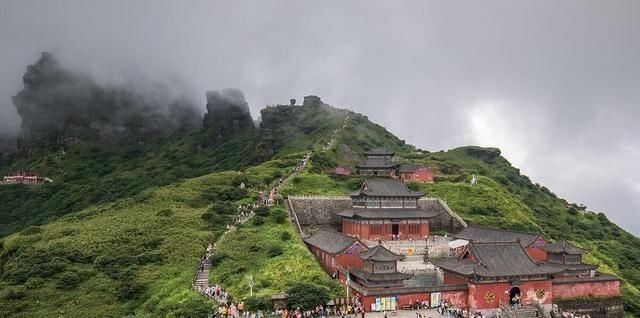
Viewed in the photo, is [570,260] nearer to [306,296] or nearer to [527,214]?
[306,296]

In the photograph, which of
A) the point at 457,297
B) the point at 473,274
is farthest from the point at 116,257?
the point at 473,274

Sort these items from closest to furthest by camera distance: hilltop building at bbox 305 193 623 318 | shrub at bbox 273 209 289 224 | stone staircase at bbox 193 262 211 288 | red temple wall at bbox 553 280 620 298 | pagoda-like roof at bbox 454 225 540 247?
1. hilltop building at bbox 305 193 623 318
2. stone staircase at bbox 193 262 211 288
3. red temple wall at bbox 553 280 620 298
4. pagoda-like roof at bbox 454 225 540 247
5. shrub at bbox 273 209 289 224

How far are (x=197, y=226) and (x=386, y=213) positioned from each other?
24.4 m

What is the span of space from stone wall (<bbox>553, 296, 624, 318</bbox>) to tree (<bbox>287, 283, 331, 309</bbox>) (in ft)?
75.2

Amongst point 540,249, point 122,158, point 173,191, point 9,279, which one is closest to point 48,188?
point 122,158

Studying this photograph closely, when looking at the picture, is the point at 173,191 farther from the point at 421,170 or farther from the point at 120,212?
the point at 421,170

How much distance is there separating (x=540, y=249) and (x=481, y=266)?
15483 millimetres

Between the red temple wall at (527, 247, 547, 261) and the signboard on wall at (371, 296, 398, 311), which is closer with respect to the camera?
the signboard on wall at (371, 296, 398, 311)

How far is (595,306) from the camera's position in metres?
54.2

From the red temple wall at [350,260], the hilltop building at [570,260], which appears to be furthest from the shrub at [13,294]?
the hilltop building at [570,260]

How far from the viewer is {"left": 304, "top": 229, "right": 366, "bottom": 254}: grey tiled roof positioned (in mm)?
57031

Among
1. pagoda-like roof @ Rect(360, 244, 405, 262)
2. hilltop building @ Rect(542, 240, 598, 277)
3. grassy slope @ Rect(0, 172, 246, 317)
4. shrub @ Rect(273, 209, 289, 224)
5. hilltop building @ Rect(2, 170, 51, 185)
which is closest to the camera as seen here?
pagoda-like roof @ Rect(360, 244, 405, 262)

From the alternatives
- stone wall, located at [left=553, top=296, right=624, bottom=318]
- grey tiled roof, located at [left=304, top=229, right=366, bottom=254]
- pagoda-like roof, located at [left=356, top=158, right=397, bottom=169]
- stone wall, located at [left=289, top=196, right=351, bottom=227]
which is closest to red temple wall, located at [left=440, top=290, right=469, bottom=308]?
stone wall, located at [left=553, top=296, right=624, bottom=318]

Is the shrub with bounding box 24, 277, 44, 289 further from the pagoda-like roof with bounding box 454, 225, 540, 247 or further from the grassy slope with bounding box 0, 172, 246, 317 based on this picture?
the pagoda-like roof with bounding box 454, 225, 540, 247
